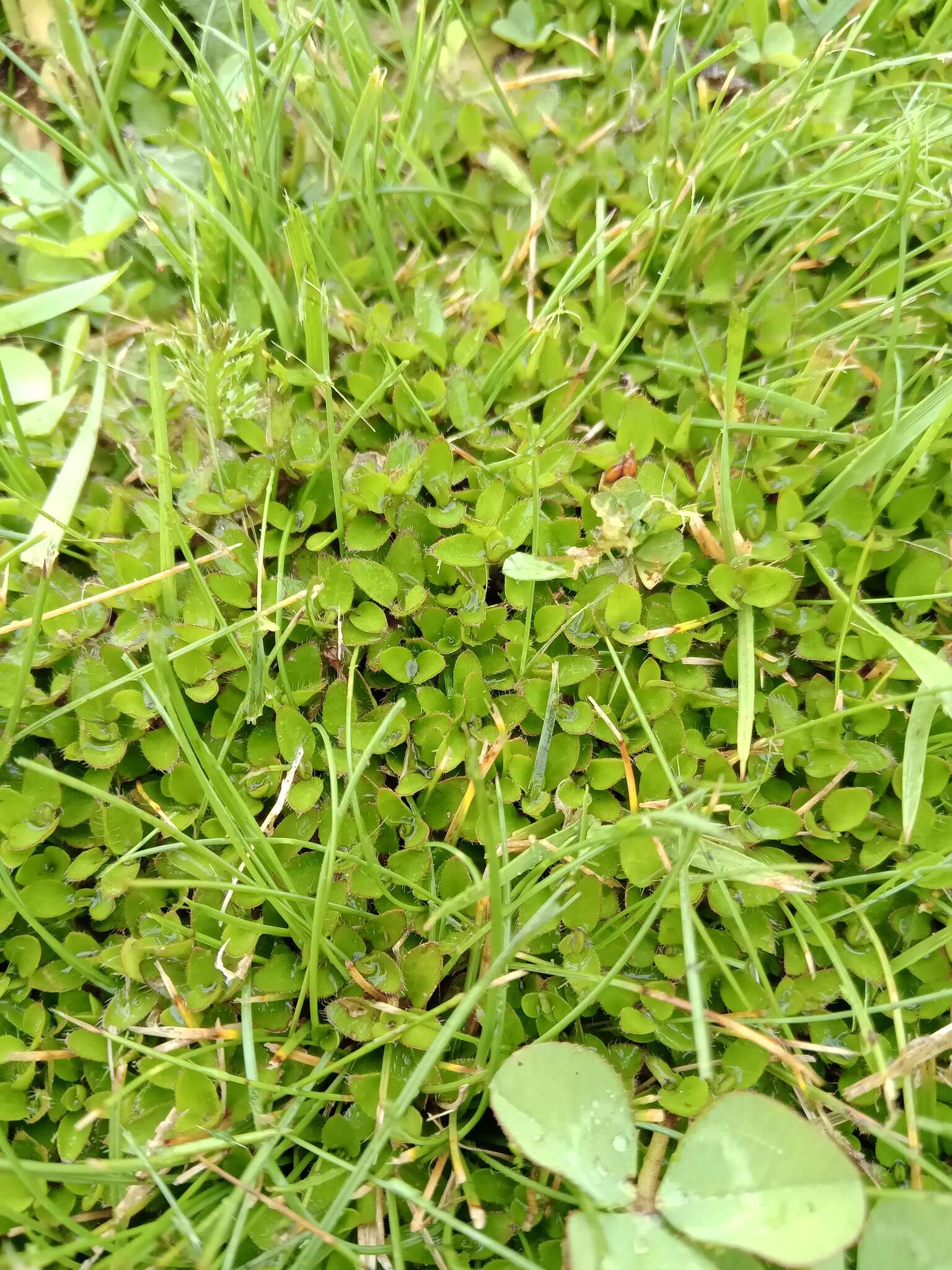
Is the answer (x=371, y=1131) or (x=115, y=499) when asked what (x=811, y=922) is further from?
(x=115, y=499)

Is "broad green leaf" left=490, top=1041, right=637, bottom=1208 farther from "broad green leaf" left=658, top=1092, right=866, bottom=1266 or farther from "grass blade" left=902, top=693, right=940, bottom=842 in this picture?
"grass blade" left=902, top=693, right=940, bottom=842

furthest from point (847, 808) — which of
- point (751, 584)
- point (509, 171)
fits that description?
A: point (509, 171)

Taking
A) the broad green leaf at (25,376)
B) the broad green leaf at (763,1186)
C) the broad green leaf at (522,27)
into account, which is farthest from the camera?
the broad green leaf at (522,27)

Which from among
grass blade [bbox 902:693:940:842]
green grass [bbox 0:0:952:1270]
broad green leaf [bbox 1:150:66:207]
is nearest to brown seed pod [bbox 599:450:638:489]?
green grass [bbox 0:0:952:1270]

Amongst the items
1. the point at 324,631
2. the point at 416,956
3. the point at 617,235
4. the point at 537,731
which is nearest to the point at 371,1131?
the point at 416,956

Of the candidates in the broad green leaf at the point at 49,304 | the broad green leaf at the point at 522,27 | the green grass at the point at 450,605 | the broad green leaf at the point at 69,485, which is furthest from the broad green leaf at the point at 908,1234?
the broad green leaf at the point at 522,27

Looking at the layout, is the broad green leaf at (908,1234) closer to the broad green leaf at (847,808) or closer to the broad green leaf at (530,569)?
the broad green leaf at (847,808)
